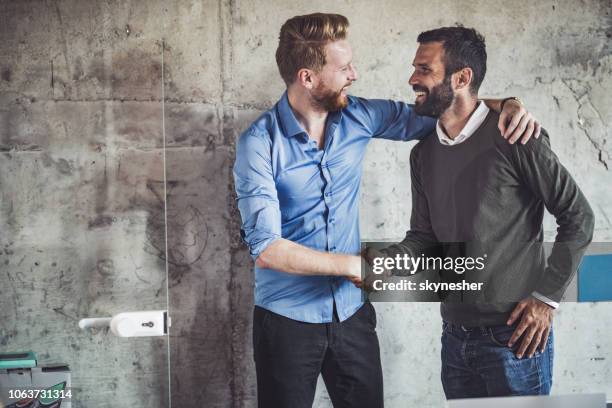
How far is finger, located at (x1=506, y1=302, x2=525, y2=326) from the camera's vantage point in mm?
2830

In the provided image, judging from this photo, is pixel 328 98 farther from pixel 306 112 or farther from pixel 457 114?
pixel 457 114

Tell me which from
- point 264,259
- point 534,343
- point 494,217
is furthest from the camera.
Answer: point 534,343

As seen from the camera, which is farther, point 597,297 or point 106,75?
point 597,297

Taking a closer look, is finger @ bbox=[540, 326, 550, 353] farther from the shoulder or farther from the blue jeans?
the shoulder

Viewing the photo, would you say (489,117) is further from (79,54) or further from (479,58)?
(79,54)

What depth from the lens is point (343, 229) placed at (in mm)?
2727

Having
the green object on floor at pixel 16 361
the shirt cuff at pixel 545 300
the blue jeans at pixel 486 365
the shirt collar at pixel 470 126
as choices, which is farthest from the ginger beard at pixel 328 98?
the green object on floor at pixel 16 361

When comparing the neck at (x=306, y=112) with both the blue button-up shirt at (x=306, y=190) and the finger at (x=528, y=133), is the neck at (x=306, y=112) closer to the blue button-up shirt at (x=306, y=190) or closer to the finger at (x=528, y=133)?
the blue button-up shirt at (x=306, y=190)

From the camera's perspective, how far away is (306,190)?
2.66 m

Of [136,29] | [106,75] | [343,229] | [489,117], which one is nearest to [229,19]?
[136,29]

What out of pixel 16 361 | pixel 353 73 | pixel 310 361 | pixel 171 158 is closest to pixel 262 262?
pixel 310 361

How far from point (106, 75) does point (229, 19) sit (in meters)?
0.56

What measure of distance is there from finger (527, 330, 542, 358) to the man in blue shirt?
2.34 feet

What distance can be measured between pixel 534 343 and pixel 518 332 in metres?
0.10
